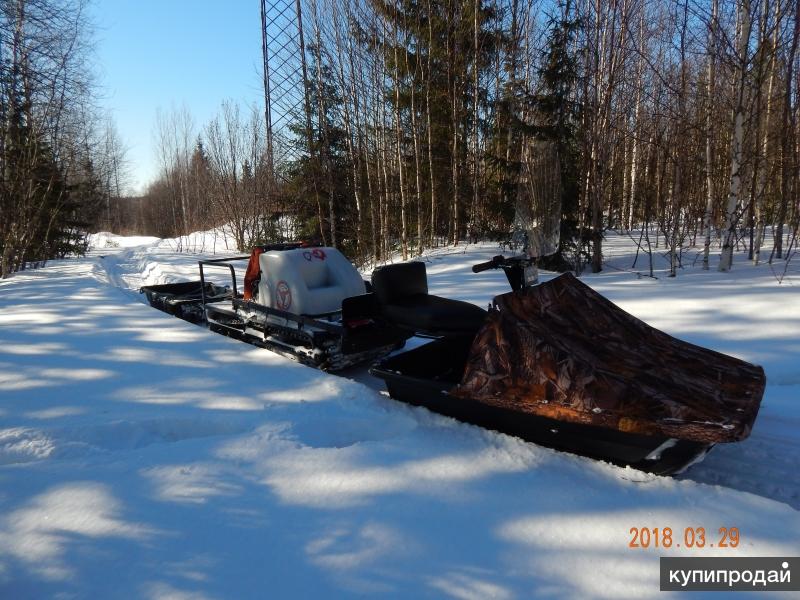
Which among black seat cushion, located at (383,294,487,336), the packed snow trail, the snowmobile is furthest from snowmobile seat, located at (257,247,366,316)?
black seat cushion, located at (383,294,487,336)

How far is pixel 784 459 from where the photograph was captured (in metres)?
2.59

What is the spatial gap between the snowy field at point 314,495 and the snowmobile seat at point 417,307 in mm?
568

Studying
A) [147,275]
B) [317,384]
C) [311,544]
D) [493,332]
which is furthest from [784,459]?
[147,275]

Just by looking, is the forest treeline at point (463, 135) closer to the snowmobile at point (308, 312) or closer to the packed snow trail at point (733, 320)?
the packed snow trail at point (733, 320)

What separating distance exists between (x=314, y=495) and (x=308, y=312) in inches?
94.3

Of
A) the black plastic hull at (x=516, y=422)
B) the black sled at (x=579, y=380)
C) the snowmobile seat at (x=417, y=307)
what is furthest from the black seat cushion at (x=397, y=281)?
the black plastic hull at (x=516, y=422)

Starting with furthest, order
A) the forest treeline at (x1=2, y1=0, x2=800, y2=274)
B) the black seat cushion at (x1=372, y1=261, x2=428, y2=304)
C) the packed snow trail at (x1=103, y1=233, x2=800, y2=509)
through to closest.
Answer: the forest treeline at (x1=2, y1=0, x2=800, y2=274), the black seat cushion at (x1=372, y1=261, x2=428, y2=304), the packed snow trail at (x1=103, y1=233, x2=800, y2=509)

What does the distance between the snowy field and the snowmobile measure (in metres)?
0.37

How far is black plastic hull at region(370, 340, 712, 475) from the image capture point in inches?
87.7

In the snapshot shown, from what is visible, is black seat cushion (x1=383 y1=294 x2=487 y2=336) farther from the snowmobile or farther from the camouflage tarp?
the camouflage tarp

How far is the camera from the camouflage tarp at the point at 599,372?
2137 millimetres

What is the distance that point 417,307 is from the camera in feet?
11.8

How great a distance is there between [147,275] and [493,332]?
11237 mm

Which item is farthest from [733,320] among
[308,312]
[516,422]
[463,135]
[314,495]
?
[463,135]
